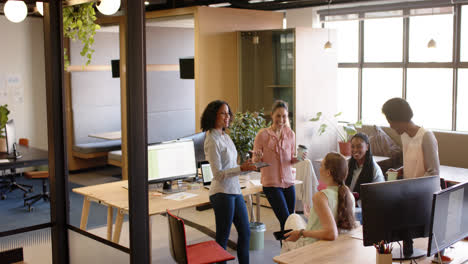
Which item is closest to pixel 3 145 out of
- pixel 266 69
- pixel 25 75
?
pixel 25 75

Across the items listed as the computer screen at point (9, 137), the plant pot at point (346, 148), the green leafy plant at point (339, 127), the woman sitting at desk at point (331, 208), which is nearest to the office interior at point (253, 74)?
the green leafy plant at point (339, 127)

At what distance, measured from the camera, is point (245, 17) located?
27.8 ft

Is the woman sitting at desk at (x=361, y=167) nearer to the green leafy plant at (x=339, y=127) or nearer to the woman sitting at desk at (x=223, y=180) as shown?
the woman sitting at desk at (x=223, y=180)

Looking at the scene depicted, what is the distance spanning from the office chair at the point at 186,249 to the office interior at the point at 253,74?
151 cm

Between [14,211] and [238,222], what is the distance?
4.59 metres

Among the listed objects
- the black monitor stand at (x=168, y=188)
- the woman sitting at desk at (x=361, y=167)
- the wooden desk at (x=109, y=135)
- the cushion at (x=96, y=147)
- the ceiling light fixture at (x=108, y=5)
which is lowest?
the cushion at (x=96, y=147)

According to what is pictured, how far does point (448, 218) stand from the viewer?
3.40 m

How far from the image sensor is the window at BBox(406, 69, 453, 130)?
881cm

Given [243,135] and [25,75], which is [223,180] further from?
[25,75]

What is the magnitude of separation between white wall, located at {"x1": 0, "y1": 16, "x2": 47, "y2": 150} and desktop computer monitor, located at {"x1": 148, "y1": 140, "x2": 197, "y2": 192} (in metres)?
5.88

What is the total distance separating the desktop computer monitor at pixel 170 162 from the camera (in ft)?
17.4

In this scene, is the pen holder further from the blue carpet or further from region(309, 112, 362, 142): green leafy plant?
region(309, 112, 362, 142): green leafy plant

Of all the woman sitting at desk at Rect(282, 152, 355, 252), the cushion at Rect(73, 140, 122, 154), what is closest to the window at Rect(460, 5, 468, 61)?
the woman sitting at desk at Rect(282, 152, 355, 252)

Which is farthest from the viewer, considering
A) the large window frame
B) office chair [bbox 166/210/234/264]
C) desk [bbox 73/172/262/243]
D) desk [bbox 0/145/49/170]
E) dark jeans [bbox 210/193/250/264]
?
the large window frame
